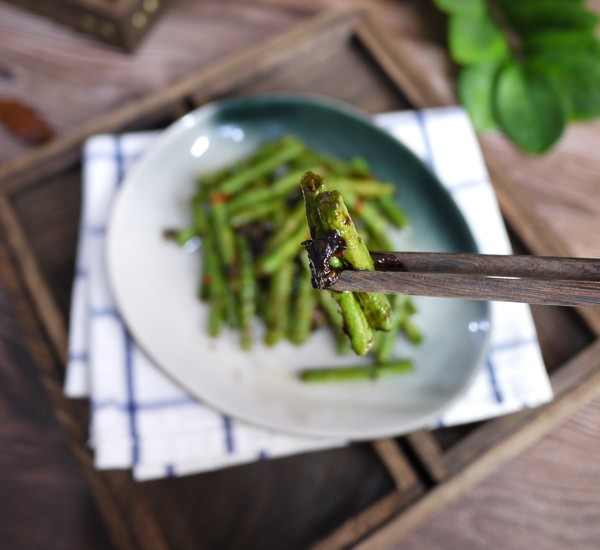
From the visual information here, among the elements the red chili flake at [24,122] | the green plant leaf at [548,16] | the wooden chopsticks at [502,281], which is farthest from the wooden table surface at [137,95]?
the wooden chopsticks at [502,281]

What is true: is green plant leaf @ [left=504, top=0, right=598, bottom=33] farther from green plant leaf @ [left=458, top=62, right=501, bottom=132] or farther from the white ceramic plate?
the white ceramic plate

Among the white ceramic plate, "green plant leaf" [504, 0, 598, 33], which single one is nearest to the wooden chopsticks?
the white ceramic plate

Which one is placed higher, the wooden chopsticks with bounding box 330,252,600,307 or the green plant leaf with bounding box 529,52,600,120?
the green plant leaf with bounding box 529,52,600,120

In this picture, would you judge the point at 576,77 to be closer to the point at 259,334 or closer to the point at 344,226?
the point at 259,334

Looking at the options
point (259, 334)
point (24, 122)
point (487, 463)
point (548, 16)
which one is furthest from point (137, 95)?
point (487, 463)

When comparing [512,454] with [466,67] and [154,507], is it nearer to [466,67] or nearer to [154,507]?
[154,507]

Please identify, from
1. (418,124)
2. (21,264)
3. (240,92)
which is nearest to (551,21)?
(418,124)
